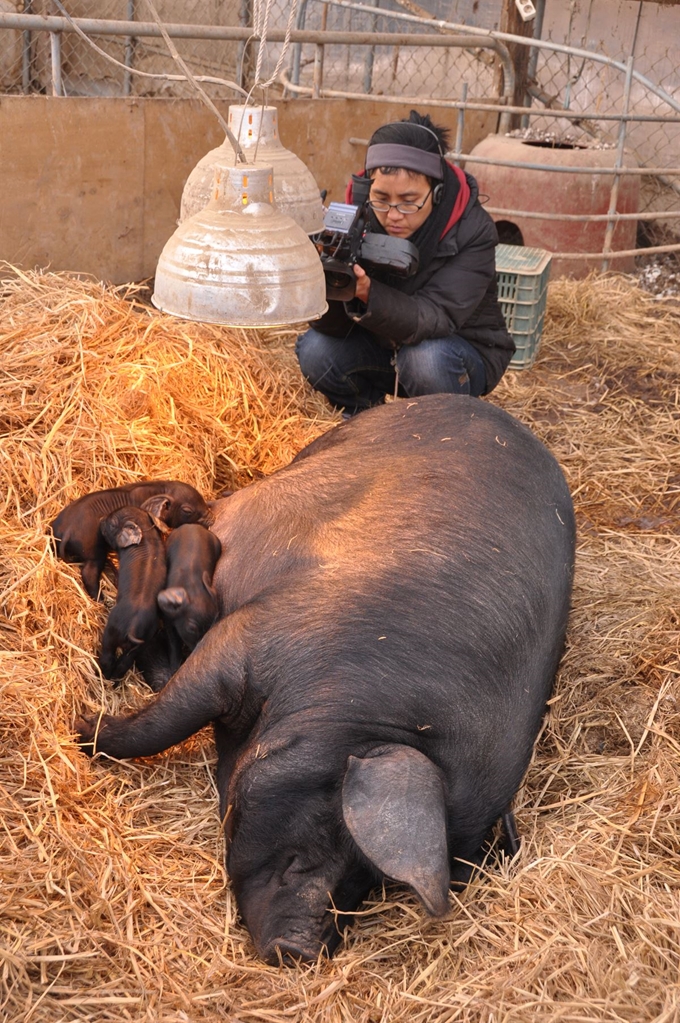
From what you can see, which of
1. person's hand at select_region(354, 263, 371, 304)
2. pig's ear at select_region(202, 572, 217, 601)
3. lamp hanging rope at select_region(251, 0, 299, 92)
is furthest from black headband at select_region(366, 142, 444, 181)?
pig's ear at select_region(202, 572, 217, 601)

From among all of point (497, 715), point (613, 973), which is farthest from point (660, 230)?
point (613, 973)

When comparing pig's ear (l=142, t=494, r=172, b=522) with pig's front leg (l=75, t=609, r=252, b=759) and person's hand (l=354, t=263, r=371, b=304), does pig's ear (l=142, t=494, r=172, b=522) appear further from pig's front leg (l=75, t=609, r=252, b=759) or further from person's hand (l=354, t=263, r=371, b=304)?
person's hand (l=354, t=263, r=371, b=304)

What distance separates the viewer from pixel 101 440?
→ 3.61 metres

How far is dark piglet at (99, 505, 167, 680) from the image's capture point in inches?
118

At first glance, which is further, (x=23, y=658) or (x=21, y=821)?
(x=23, y=658)

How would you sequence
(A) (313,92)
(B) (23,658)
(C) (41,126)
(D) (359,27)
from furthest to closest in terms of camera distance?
1. (D) (359,27)
2. (A) (313,92)
3. (C) (41,126)
4. (B) (23,658)

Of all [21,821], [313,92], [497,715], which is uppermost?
[313,92]

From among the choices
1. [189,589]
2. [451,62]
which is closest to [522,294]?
[189,589]

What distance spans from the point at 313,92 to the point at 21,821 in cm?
561

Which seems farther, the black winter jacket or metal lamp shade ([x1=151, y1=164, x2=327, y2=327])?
the black winter jacket

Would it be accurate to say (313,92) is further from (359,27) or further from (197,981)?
(197,981)

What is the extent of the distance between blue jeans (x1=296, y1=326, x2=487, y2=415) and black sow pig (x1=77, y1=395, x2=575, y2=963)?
1.07 m

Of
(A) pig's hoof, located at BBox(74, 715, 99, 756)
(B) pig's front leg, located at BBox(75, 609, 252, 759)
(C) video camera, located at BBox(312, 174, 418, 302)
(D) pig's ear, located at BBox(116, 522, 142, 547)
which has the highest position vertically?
(C) video camera, located at BBox(312, 174, 418, 302)

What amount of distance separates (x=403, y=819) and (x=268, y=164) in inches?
54.5
